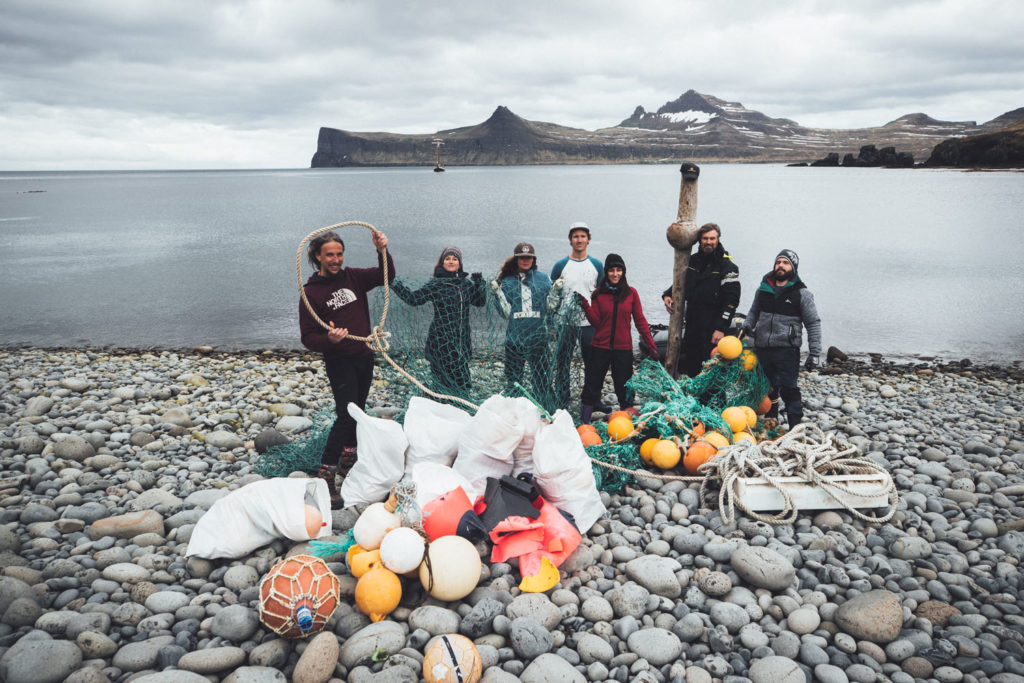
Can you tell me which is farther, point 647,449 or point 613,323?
point 613,323

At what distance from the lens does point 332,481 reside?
4762mm

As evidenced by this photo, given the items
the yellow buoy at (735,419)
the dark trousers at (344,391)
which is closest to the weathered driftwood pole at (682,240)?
the yellow buoy at (735,419)

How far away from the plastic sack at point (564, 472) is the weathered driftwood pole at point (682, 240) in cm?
309

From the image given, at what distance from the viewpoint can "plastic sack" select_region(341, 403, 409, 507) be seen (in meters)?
4.17

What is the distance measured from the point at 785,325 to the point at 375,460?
13.2 feet

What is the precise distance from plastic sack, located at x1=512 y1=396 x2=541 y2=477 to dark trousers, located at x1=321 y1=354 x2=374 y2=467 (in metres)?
1.48

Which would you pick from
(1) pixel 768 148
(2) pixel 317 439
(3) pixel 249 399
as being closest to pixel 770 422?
(2) pixel 317 439

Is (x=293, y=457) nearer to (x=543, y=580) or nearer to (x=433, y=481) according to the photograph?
(x=433, y=481)

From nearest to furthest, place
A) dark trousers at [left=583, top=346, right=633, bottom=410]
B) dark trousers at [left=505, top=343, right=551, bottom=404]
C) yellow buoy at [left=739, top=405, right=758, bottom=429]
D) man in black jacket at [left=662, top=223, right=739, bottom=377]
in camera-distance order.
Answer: yellow buoy at [left=739, top=405, right=758, bottom=429], dark trousers at [left=505, top=343, right=551, bottom=404], dark trousers at [left=583, top=346, right=633, bottom=410], man in black jacket at [left=662, top=223, right=739, bottom=377]

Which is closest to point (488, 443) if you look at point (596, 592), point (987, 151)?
point (596, 592)

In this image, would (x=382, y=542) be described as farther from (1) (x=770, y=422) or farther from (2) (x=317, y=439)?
(1) (x=770, y=422)

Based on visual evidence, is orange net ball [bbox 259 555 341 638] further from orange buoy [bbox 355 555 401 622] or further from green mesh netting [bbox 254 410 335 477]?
green mesh netting [bbox 254 410 335 477]

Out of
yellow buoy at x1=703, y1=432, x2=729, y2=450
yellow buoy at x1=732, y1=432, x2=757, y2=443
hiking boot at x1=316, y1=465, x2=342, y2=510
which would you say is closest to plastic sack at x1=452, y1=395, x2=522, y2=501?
hiking boot at x1=316, y1=465, x2=342, y2=510

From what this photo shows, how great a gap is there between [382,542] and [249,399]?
A: 5.15 meters
